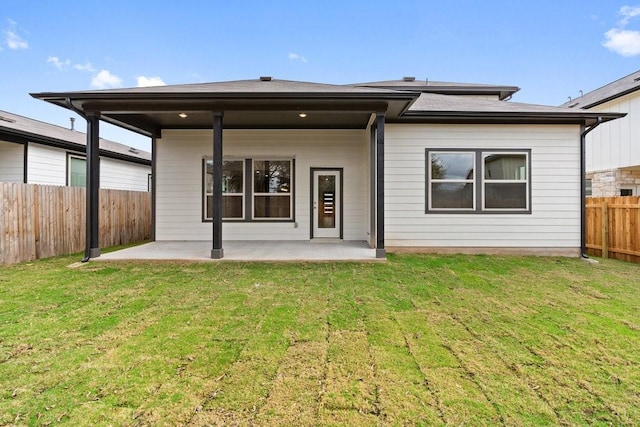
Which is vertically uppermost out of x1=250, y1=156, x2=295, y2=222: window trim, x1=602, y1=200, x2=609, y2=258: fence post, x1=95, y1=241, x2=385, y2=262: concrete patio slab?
x1=250, y1=156, x2=295, y2=222: window trim

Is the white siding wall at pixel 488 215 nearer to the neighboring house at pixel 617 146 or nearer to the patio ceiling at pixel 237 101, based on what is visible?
the patio ceiling at pixel 237 101

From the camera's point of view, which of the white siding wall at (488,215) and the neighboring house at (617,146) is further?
the neighboring house at (617,146)

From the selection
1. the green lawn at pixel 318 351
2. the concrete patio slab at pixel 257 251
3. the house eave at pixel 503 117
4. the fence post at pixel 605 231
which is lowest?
the green lawn at pixel 318 351

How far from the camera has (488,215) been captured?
7301mm

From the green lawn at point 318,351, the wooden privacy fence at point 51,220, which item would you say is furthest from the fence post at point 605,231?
the wooden privacy fence at point 51,220

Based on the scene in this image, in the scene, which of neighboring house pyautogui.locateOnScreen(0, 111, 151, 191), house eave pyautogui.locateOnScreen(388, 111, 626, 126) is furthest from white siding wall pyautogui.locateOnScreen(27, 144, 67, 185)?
house eave pyautogui.locateOnScreen(388, 111, 626, 126)

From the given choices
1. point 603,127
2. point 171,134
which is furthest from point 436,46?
point 171,134

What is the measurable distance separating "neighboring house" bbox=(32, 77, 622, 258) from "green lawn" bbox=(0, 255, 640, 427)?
2.31 metres

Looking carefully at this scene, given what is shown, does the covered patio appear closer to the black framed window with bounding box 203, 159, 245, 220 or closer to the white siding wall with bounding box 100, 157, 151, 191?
the black framed window with bounding box 203, 159, 245, 220

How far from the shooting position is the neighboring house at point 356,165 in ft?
20.3

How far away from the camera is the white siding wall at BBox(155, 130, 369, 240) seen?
873cm

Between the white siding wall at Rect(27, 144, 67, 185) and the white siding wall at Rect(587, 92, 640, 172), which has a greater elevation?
the white siding wall at Rect(587, 92, 640, 172)

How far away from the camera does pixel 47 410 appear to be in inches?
73.4

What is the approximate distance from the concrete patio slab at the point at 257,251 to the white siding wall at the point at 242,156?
1.62ft
